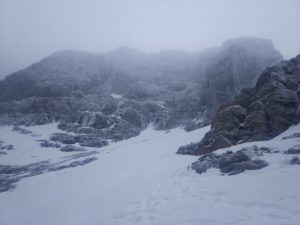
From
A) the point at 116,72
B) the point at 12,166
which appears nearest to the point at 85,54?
the point at 116,72

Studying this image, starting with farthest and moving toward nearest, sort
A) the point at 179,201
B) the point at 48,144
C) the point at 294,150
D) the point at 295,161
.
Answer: the point at 48,144, the point at 294,150, the point at 295,161, the point at 179,201

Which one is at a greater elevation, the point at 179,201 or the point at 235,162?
the point at 235,162

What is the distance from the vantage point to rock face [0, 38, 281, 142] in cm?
8550

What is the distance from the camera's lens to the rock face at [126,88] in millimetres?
85500

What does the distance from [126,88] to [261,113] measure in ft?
309

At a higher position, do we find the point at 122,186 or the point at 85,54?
the point at 85,54

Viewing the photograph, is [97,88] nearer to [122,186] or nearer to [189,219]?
[122,186]

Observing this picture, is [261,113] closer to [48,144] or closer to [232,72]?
[48,144]

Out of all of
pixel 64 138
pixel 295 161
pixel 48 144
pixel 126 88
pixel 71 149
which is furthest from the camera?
pixel 126 88

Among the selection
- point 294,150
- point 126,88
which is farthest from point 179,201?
point 126,88

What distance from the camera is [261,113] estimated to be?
2955cm

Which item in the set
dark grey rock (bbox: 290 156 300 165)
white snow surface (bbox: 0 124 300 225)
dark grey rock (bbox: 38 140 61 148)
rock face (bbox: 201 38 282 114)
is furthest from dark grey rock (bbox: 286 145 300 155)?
dark grey rock (bbox: 38 140 61 148)

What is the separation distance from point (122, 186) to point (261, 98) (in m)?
19.8

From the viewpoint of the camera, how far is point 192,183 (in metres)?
17.2
